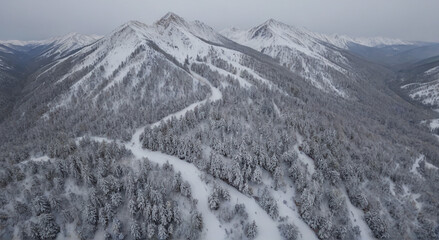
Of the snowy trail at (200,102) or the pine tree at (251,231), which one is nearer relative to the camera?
the pine tree at (251,231)

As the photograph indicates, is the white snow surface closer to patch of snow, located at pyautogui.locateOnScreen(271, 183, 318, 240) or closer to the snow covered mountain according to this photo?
the snow covered mountain

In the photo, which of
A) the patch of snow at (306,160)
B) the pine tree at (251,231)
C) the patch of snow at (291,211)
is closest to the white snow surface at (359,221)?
the patch of snow at (306,160)

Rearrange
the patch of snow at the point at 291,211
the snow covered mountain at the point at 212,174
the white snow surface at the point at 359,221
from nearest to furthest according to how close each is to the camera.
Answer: the snow covered mountain at the point at 212,174 → the patch of snow at the point at 291,211 → the white snow surface at the point at 359,221

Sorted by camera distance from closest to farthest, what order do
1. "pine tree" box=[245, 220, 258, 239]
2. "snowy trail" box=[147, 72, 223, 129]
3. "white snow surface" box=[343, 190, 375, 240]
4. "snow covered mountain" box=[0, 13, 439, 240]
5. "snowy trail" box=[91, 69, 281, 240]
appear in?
"pine tree" box=[245, 220, 258, 239], "snow covered mountain" box=[0, 13, 439, 240], "snowy trail" box=[91, 69, 281, 240], "white snow surface" box=[343, 190, 375, 240], "snowy trail" box=[147, 72, 223, 129]

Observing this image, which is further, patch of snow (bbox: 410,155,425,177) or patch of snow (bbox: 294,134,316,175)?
patch of snow (bbox: 410,155,425,177)

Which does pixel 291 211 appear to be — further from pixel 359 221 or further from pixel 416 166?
pixel 416 166

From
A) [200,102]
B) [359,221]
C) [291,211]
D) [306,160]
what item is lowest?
[291,211]

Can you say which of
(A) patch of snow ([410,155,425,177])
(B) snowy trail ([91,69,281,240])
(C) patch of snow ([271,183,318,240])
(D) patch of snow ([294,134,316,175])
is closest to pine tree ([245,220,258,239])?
(B) snowy trail ([91,69,281,240])

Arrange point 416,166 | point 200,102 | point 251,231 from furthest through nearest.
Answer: point 200,102
point 416,166
point 251,231

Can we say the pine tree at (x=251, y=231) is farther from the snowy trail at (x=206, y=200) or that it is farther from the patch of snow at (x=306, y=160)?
the patch of snow at (x=306, y=160)

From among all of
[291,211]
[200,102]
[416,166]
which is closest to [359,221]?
[291,211]

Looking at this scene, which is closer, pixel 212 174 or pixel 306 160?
pixel 212 174

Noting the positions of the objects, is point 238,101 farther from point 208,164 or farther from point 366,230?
point 366,230
